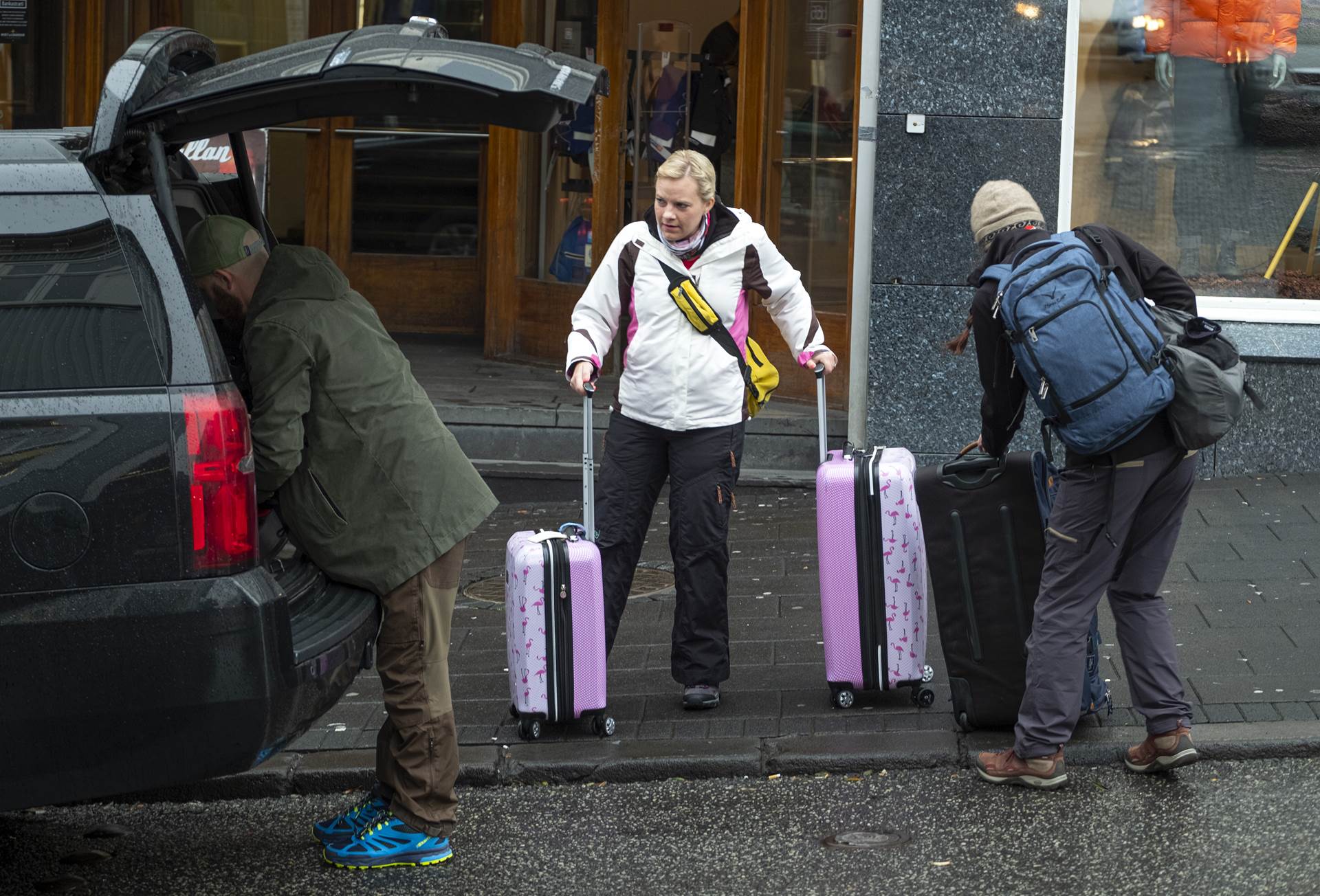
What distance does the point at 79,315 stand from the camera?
376cm

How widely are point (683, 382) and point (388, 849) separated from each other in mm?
1835

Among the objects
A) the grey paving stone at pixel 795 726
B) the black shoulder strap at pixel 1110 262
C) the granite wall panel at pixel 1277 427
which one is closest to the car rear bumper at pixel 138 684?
the grey paving stone at pixel 795 726

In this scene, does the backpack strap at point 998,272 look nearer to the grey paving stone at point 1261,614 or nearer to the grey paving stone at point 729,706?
the grey paving stone at point 729,706

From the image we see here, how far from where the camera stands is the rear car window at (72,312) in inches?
148

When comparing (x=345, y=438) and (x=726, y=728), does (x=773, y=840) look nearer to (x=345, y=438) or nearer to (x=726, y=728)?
(x=726, y=728)

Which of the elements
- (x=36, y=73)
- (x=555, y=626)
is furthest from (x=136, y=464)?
(x=36, y=73)

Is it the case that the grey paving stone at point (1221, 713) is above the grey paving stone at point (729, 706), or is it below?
above

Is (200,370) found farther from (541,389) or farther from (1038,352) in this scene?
(541,389)

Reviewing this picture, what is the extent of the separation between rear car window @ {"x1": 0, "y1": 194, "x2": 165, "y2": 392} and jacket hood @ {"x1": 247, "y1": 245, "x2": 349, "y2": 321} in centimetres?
55

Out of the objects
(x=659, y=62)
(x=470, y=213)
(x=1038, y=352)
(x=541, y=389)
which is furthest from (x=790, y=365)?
(x=1038, y=352)

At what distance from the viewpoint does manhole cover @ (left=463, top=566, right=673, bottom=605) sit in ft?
23.8

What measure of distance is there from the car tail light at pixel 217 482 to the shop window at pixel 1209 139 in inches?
249

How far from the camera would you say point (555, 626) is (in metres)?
5.33

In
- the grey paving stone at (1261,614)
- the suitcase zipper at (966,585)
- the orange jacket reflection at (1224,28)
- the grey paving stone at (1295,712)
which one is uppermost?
the orange jacket reflection at (1224,28)
